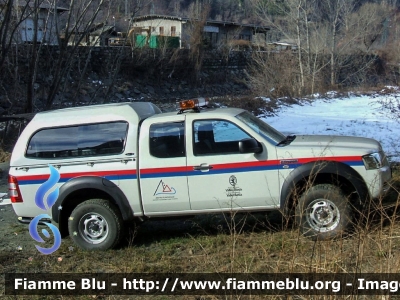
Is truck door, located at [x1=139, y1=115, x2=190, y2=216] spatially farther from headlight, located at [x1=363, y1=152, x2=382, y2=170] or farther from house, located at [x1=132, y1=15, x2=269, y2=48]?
house, located at [x1=132, y1=15, x2=269, y2=48]

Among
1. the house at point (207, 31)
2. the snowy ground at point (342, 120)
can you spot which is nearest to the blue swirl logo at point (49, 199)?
the snowy ground at point (342, 120)

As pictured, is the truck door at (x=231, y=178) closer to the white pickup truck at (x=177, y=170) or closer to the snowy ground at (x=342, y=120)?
the white pickup truck at (x=177, y=170)

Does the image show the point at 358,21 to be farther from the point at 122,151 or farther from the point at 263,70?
the point at 122,151

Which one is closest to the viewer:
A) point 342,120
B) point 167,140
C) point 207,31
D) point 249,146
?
point 249,146

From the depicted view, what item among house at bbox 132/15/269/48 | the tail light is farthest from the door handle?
house at bbox 132/15/269/48

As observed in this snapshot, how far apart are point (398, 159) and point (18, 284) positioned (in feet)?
27.4

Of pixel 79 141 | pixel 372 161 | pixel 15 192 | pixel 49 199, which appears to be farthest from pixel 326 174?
pixel 15 192

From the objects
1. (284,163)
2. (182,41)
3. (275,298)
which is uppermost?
(182,41)

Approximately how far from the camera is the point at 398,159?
11320 mm

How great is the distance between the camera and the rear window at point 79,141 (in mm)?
6840

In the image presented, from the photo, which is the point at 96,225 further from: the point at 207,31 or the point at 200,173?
the point at 207,31

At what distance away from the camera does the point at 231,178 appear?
6535 mm

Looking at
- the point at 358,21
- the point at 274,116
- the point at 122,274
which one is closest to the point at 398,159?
the point at 122,274

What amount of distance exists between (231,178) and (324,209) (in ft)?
3.80
